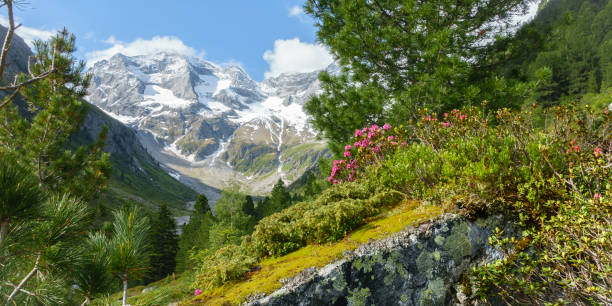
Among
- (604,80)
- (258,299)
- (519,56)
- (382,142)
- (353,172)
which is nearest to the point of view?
(258,299)

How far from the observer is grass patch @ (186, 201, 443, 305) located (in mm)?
3258

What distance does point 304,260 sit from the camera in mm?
3678

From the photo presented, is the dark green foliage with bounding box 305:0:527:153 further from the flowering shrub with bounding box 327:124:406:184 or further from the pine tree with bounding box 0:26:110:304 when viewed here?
the pine tree with bounding box 0:26:110:304

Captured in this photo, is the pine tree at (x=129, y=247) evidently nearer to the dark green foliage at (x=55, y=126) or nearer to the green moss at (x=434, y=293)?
the green moss at (x=434, y=293)

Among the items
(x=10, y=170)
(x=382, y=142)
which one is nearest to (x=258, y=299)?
(x=10, y=170)

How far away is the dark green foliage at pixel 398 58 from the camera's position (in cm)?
712

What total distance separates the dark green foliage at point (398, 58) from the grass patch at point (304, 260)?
151 inches

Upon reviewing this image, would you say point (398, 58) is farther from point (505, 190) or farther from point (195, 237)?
point (195, 237)

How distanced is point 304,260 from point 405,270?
4.24 feet

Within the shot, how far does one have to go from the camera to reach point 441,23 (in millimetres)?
8039

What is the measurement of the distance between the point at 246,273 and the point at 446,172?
11.4ft

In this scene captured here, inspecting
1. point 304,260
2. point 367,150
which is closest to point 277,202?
point 367,150

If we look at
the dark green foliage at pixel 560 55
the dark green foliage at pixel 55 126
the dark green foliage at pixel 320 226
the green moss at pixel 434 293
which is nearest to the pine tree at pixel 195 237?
the dark green foliage at pixel 55 126

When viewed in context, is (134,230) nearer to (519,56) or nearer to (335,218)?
(335,218)
